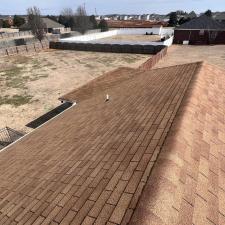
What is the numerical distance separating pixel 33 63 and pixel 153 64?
62.0 feet

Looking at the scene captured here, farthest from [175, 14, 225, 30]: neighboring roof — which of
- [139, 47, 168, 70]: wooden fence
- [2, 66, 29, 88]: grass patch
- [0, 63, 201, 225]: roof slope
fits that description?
[0, 63, 201, 225]: roof slope

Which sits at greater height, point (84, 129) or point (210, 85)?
point (210, 85)

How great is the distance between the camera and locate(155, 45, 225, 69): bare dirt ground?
110 feet

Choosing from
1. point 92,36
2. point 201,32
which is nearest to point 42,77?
point 92,36

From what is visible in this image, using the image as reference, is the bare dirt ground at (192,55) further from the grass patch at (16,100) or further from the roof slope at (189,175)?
the roof slope at (189,175)

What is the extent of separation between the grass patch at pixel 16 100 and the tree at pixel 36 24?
3564 cm

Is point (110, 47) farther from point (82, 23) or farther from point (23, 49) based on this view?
point (82, 23)

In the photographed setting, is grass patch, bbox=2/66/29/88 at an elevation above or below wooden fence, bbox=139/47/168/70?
below

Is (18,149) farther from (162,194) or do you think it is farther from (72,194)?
(162,194)

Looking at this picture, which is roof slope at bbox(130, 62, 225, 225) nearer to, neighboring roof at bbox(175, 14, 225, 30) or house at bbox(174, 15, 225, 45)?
house at bbox(174, 15, 225, 45)

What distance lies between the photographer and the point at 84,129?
8.16m

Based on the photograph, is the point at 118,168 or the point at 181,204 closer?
the point at 181,204

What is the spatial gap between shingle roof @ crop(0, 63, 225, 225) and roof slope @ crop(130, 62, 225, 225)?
16 mm

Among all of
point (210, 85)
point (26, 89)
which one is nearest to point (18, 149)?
point (210, 85)
